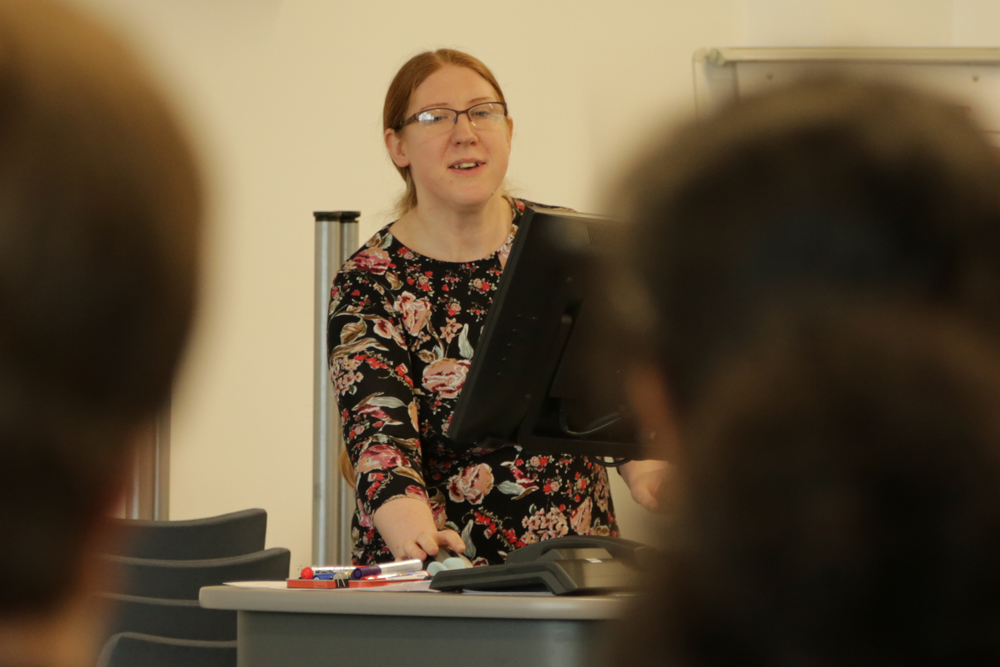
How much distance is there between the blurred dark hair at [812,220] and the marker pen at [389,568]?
114 cm

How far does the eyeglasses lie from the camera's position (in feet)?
7.27

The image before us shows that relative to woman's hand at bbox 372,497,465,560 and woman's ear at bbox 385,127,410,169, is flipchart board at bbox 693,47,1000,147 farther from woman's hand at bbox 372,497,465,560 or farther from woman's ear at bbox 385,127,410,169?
woman's ear at bbox 385,127,410,169

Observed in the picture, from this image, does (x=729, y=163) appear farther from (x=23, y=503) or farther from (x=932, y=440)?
(x=23, y=503)

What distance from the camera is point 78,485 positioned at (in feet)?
1.13

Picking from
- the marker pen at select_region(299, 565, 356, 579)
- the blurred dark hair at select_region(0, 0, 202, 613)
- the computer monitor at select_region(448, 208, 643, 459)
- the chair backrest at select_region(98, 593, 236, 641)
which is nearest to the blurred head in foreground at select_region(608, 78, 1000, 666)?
the blurred dark hair at select_region(0, 0, 202, 613)

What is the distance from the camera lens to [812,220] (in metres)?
0.41

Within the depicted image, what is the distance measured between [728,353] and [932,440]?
8 cm

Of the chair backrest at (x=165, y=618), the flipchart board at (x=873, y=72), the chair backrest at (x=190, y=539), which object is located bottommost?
the chair backrest at (x=165, y=618)

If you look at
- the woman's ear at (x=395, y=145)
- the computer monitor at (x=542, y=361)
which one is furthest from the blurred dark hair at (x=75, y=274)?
the woman's ear at (x=395, y=145)

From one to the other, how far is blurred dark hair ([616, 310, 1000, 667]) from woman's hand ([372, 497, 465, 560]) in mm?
1264

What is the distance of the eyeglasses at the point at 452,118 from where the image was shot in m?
Result: 2.22

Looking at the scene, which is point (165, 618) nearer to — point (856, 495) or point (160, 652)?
point (160, 652)

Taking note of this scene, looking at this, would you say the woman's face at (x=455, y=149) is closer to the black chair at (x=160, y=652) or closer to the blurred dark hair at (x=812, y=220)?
the black chair at (x=160, y=652)

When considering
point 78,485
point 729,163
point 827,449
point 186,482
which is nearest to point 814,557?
point 827,449
